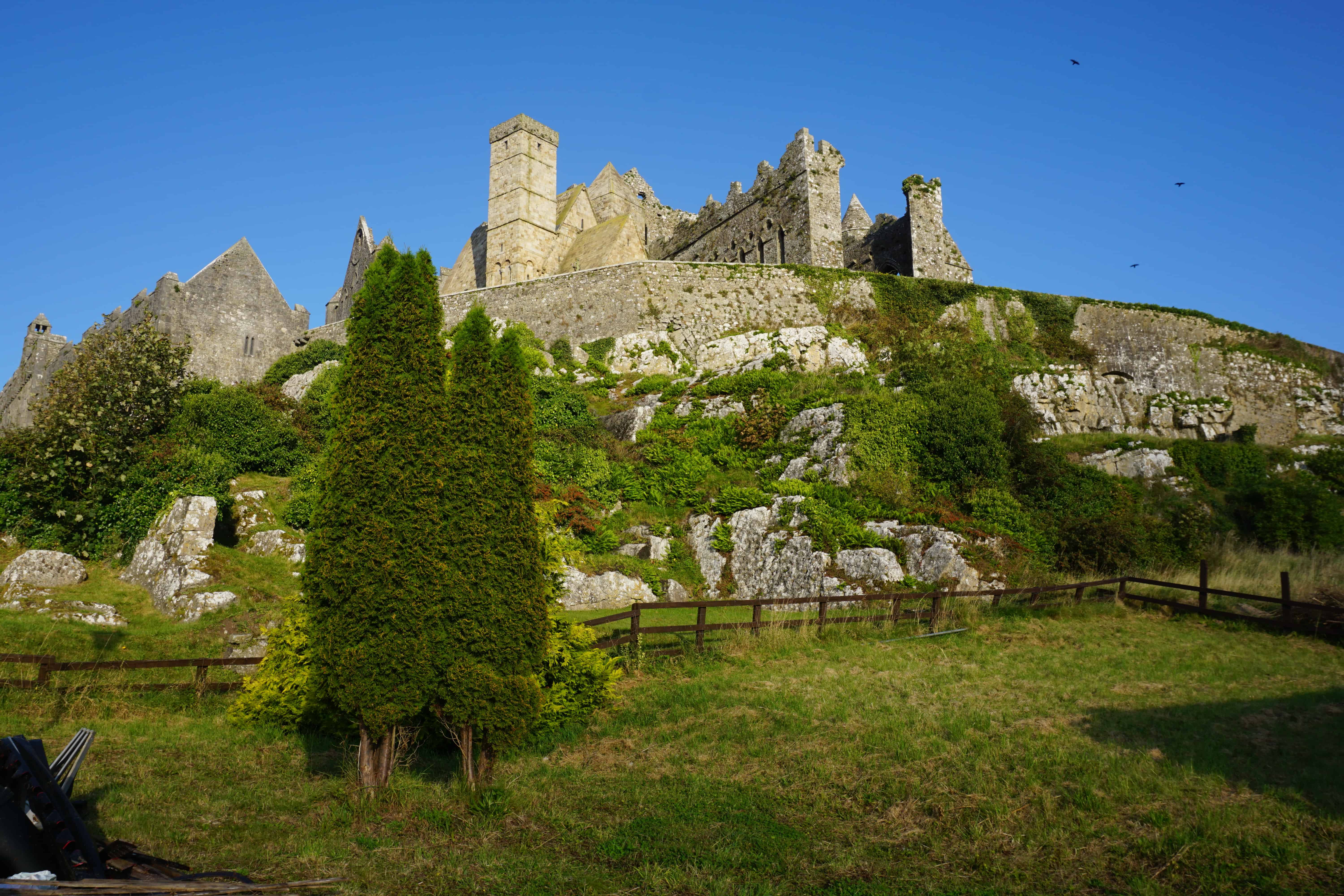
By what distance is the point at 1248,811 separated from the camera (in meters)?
5.93

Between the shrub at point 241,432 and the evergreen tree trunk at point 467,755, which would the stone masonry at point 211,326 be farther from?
the evergreen tree trunk at point 467,755

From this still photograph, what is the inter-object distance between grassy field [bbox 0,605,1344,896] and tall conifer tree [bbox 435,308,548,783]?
76 cm

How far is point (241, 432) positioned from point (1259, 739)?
2220 cm

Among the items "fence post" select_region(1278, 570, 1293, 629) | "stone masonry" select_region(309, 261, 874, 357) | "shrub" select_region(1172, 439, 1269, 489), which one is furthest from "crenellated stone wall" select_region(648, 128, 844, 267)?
"fence post" select_region(1278, 570, 1293, 629)

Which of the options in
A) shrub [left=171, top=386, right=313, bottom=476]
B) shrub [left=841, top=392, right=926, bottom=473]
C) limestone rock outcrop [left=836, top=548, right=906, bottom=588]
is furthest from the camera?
shrub [left=171, top=386, right=313, bottom=476]

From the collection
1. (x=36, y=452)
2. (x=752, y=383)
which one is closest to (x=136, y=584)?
(x=36, y=452)

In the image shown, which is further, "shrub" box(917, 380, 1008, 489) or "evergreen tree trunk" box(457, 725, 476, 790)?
Result: "shrub" box(917, 380, 1008, 489)

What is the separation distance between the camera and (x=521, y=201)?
1346 inches

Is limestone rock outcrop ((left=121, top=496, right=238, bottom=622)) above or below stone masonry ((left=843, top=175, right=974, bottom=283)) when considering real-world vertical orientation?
below

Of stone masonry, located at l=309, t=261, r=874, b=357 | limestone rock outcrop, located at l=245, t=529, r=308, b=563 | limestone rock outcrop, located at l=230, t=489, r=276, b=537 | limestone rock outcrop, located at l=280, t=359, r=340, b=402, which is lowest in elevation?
limestone rock outcrop, located at l=245, t=529, r=308, b=563

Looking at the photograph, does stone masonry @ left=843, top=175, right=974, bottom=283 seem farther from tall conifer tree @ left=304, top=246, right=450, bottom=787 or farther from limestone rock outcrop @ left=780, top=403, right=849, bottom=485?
tall conifer tree @ left=304, top=246, right=450, bottom=787

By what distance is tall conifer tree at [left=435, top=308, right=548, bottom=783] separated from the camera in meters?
6.48

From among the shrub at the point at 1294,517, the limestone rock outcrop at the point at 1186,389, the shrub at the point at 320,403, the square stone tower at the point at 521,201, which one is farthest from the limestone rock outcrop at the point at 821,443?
the square stone tower at the point at 521,201

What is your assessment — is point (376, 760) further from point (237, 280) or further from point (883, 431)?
point (237, 280)
